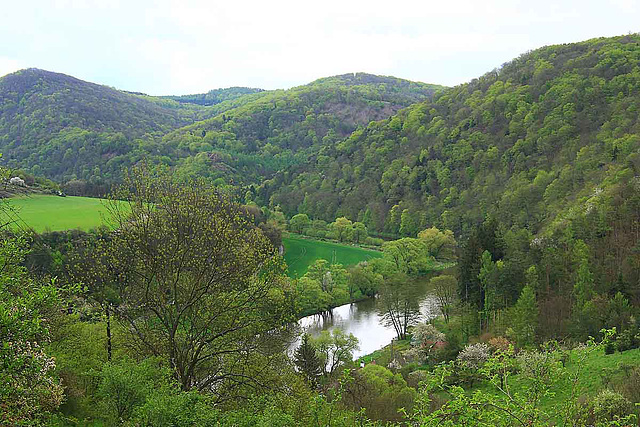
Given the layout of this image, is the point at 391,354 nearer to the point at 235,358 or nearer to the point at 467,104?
the point at 235,358

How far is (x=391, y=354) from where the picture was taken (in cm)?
3400

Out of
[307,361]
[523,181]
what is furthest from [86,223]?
[523,181]

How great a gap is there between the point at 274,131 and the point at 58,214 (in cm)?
10587

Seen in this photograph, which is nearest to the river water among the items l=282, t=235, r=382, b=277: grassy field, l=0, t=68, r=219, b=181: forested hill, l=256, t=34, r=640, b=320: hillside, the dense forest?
the dense forest

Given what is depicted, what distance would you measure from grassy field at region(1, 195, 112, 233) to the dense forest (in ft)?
23.5

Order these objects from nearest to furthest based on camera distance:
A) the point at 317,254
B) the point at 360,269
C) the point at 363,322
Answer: the point at 363,322
the point at 360,269
the point at 317,254

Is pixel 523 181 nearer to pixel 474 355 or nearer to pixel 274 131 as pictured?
pixel 474 355

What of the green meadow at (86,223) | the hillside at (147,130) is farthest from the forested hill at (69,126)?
the green meadow at (86,223)

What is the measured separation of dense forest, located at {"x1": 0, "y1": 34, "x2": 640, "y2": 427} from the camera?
9727mm

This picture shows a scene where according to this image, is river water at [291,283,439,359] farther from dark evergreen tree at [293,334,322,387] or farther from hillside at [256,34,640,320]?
dark evergreen tree at [293,334,322,387]

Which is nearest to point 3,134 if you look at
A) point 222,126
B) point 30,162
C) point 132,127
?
point 30,162

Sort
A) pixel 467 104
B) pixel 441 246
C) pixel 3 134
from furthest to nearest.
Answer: pixel 3 134
pixel 467 104
pixel 441 246

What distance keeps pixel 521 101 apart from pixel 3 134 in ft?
406

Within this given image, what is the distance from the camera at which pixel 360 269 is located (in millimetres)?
53500
